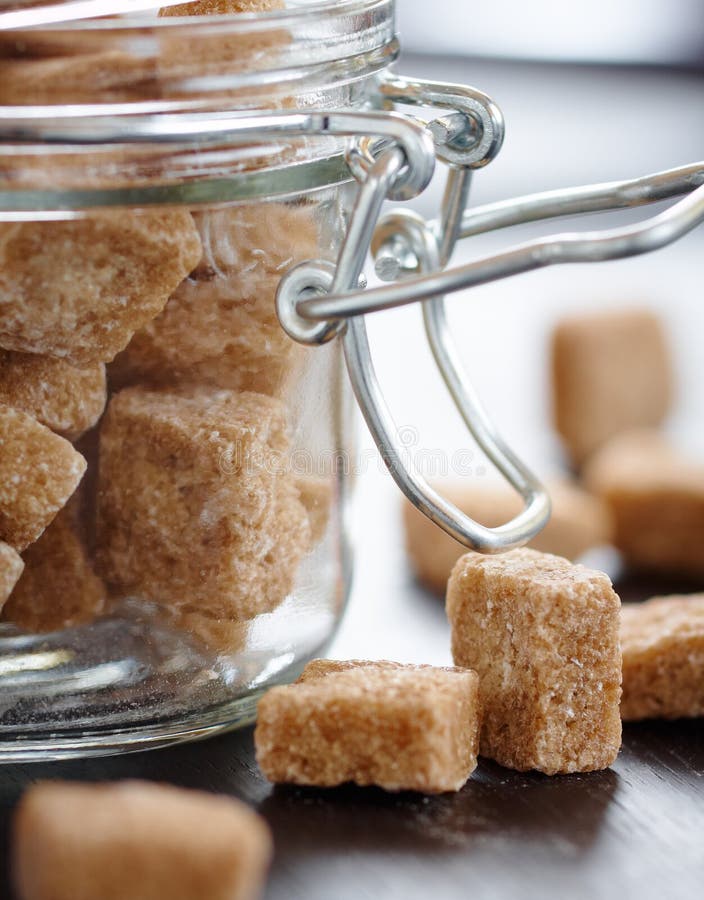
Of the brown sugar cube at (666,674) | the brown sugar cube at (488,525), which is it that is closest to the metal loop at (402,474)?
the brown sugar cube at (666,674)

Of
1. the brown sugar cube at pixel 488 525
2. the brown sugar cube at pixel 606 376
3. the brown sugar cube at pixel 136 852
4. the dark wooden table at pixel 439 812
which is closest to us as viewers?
the brown sugar cube at pixel 136 852

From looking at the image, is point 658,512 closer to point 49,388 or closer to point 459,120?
point 459,120

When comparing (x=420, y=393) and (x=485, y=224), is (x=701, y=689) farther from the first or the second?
(x=420, y=393)

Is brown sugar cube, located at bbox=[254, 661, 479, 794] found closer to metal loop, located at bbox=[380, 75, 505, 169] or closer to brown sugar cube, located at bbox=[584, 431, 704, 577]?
metal loop, located at bbox=[380, 75, 505, 169]

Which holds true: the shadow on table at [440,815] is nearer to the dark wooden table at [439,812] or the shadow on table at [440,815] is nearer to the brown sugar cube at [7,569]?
the dark wooden table at [439,812]

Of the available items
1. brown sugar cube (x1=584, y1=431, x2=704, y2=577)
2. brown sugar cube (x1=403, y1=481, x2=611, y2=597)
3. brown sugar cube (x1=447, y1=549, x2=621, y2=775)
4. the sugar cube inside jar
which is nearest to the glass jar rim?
the sugar cube inside jar

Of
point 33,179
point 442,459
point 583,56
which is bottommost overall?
point 442,459

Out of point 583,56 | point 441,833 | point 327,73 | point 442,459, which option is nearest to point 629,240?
point 327,73
